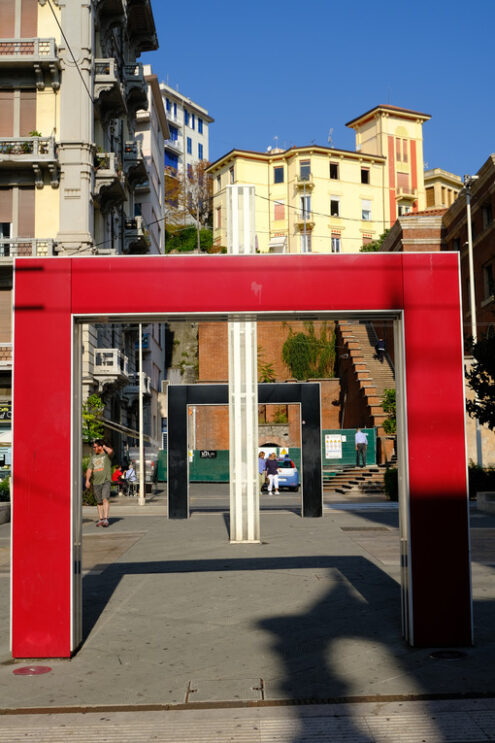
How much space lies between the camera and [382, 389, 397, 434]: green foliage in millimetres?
39259

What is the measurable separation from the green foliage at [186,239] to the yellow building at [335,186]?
8.57 ft

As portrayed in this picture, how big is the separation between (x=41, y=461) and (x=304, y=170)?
61.5m

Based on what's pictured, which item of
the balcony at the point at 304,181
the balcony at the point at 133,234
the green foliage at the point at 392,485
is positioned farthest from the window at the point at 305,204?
the green foliage at the point at 392,485

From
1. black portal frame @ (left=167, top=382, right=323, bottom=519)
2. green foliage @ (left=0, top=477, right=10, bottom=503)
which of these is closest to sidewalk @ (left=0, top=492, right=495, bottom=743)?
black portal frame @ (left=167, top=382, right=323, bottom=519)

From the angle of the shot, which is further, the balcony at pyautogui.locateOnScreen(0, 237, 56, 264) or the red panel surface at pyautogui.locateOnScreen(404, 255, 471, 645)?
the balcony at pyautogui.locateOnScreen(0, 237, 56, 264)

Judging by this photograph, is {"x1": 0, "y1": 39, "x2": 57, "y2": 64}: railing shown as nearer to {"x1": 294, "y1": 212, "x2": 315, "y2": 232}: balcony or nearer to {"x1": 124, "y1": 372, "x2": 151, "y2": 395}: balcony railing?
{"x1": 124, "y1": 372, "x2": 151, "y2": 395}: balcony railing

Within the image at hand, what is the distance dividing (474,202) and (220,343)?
18674 millimetres

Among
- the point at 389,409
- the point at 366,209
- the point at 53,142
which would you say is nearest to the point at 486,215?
the point at 389,409

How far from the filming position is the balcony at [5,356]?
27492mm

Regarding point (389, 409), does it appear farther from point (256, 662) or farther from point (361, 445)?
point (256, 662)

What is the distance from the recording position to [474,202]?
37500 mm

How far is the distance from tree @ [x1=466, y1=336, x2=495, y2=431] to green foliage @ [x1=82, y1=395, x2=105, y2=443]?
39.8ft

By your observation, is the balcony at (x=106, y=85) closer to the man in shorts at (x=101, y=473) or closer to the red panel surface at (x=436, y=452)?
the man in shorts at (x=101, y=473)

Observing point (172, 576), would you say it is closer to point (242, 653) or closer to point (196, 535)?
point (242, 653)
